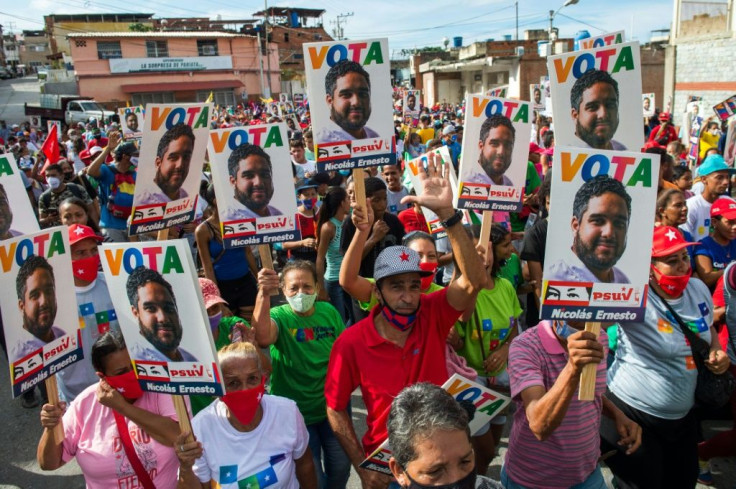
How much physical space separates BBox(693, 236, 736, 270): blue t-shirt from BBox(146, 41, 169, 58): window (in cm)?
5642

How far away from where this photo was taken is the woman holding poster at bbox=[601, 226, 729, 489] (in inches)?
121

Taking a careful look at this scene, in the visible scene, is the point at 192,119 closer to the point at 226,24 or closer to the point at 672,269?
the point at 672,269

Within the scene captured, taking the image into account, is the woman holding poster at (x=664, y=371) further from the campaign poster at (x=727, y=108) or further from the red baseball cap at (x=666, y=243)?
the campaign poster at (x=727, y=108)

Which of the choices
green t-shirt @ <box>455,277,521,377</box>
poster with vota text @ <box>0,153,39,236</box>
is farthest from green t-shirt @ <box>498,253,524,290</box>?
poster with vota text @ <box>0,153,39,236</box>

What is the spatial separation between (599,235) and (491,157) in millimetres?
2234

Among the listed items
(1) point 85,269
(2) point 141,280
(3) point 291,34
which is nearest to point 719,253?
(2) point 141,280

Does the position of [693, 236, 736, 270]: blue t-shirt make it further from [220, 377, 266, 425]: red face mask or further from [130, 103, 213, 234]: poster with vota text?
[130, 103, 213, 234]: poster with vota text

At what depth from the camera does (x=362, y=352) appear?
2879mm

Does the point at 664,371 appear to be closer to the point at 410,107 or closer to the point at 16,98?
the point at 410,107

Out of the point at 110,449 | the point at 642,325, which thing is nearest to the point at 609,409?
the point at 642,325

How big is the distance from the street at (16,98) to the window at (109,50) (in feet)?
24.4

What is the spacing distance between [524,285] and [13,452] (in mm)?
4557

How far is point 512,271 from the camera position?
4.75 metres

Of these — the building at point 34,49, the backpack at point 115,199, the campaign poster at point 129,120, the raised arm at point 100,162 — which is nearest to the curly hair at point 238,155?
the raised arm at point 100,162
